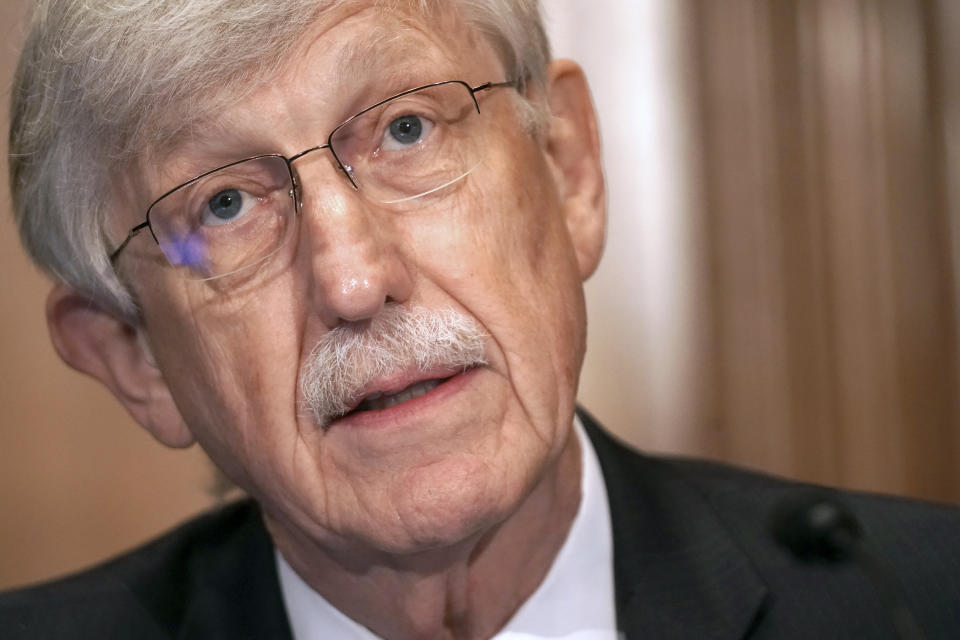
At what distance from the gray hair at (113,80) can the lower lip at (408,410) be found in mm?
495

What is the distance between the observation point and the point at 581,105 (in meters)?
1.92

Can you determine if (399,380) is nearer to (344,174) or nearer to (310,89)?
(344,174)

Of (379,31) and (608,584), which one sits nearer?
(379,31)

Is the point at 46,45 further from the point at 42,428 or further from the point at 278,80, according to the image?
the point at 42,428

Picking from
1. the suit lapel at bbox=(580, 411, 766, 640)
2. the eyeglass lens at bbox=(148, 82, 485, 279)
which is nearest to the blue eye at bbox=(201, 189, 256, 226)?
the eyeglass lens at bbox=(148, 82, 485, 279)

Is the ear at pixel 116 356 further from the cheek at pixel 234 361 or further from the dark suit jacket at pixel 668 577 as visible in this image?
the dark suit jacket at pixel 668 577

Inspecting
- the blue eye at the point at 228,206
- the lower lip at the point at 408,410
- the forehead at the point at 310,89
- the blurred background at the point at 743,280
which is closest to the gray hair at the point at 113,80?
the forehead at the point at 310,89

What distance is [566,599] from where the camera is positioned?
1.79 metres

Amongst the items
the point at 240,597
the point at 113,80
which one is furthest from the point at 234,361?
the point at 240,597

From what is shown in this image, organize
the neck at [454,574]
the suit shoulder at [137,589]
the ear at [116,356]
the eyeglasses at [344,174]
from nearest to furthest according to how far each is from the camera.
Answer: the eyeglasses at [344,174]
the neck at [454,574]
the ear at [116,356]
the suit shoulder at [137,589]

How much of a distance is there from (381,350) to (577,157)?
2.07 feet

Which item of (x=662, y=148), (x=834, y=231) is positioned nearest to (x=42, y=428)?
(x=662, y=148)

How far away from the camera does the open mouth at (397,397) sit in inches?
61.1

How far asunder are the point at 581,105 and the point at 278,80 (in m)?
0.65
